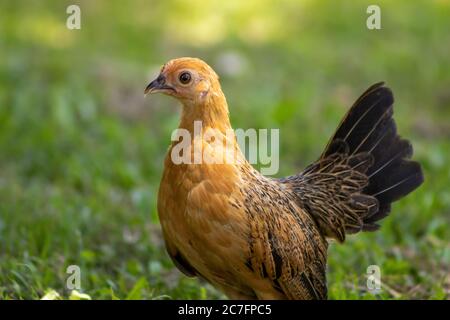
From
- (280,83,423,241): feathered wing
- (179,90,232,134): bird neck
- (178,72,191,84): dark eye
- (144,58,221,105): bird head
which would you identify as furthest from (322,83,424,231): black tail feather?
(178,72,191,84): dark eye

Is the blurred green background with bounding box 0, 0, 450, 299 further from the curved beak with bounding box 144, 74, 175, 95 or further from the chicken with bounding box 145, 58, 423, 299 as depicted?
the curved beak with bounding box 144, 74, 175, 95

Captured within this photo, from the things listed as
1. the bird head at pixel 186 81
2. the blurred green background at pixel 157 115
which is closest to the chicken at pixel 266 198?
the bird head at pixel 186 81

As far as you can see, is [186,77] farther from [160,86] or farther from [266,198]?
[266,198]

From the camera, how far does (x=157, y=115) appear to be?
848 cm

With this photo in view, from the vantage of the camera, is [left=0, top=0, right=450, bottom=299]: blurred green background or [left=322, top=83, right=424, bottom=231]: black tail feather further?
[left=0, top=0, right=450, bottom=299]: blurred green background

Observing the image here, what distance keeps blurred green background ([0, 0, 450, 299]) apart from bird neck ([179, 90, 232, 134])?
126 cm

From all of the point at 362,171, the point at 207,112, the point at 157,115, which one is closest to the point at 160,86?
the point at 207,112

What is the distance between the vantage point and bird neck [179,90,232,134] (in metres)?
4.45

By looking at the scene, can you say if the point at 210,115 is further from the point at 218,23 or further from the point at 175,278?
the point at 218,23

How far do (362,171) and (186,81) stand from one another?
154 cm

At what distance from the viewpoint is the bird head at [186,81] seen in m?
4.40

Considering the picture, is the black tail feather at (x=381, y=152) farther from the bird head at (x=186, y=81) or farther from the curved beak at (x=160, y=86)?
the curved beak at (x=160, y=86)

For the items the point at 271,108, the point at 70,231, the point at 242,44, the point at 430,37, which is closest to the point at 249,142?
the point at 271,108
